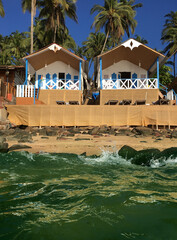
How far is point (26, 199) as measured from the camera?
9.31 feet

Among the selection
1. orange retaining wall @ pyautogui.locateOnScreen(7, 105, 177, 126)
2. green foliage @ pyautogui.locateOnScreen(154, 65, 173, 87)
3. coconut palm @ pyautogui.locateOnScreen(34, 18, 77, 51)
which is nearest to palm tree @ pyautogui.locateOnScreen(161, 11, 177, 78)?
green foliage @ pyautogui.locateOnScreen(154, 65, 173, 87)

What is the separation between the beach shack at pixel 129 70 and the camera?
666 inches

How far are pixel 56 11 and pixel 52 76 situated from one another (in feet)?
31.3

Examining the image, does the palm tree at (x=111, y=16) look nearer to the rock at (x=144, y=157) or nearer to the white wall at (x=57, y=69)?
the white wall at (x=57, y=69)

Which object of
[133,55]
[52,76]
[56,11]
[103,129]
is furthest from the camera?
[56,11]

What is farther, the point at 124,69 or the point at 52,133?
the point at 124,69

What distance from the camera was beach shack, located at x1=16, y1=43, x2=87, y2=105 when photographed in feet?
54.9

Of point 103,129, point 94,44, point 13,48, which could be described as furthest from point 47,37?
point 103,129

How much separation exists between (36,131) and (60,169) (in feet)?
25.0

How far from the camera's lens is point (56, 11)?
24375 mm

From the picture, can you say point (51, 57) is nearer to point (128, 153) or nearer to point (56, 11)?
point (56, 11)

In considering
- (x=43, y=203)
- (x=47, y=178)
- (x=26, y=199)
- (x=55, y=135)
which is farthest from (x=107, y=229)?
(x=55, y=135)

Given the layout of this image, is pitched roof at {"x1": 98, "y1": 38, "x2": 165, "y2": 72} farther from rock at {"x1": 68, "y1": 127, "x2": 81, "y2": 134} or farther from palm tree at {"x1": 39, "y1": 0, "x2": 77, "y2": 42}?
palm tree at {"x1": 39, "y1": 0, "x2": 77, "y2": 42}

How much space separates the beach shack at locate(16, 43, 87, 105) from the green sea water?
454 inches
